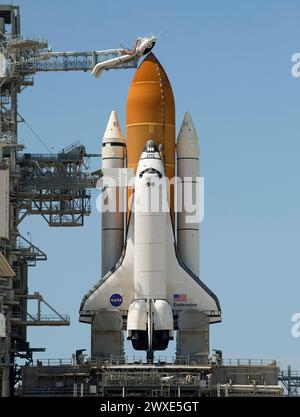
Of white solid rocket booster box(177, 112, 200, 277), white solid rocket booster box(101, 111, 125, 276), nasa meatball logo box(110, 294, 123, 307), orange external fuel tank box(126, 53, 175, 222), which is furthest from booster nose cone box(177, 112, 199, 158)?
nasa meatball logo box(110, 294, 123, 307)

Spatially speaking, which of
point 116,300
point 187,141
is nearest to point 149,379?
point 116,300

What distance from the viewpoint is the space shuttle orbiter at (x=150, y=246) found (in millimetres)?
90688

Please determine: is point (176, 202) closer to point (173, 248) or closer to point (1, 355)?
point (173, 248)

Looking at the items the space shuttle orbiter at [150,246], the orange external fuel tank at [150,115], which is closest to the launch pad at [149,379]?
the space shuttle orbiter at [150,246]

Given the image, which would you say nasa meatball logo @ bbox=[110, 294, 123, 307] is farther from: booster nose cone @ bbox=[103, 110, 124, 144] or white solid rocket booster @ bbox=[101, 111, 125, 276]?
booster nose cone @ bbox=[103, 110, 124, 144]

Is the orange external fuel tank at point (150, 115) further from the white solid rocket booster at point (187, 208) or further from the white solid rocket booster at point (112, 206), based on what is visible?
the white solid rocket booster at point (112, 206)

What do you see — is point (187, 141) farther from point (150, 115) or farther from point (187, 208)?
point (187, 208)

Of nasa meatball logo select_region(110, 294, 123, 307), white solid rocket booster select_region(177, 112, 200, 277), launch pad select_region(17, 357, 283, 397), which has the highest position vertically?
white solid rocket booster select_region(177, 112, 200, 277)

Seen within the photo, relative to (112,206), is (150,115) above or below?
above

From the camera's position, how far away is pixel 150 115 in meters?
94.2

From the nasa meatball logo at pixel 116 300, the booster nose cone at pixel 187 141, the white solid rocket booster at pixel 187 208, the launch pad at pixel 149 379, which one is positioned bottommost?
the launch pad at pixel 149 379

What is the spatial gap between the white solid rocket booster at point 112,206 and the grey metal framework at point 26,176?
1556 millimetres

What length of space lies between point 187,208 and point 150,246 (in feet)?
15.9

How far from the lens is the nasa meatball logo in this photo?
93188 millimetres
